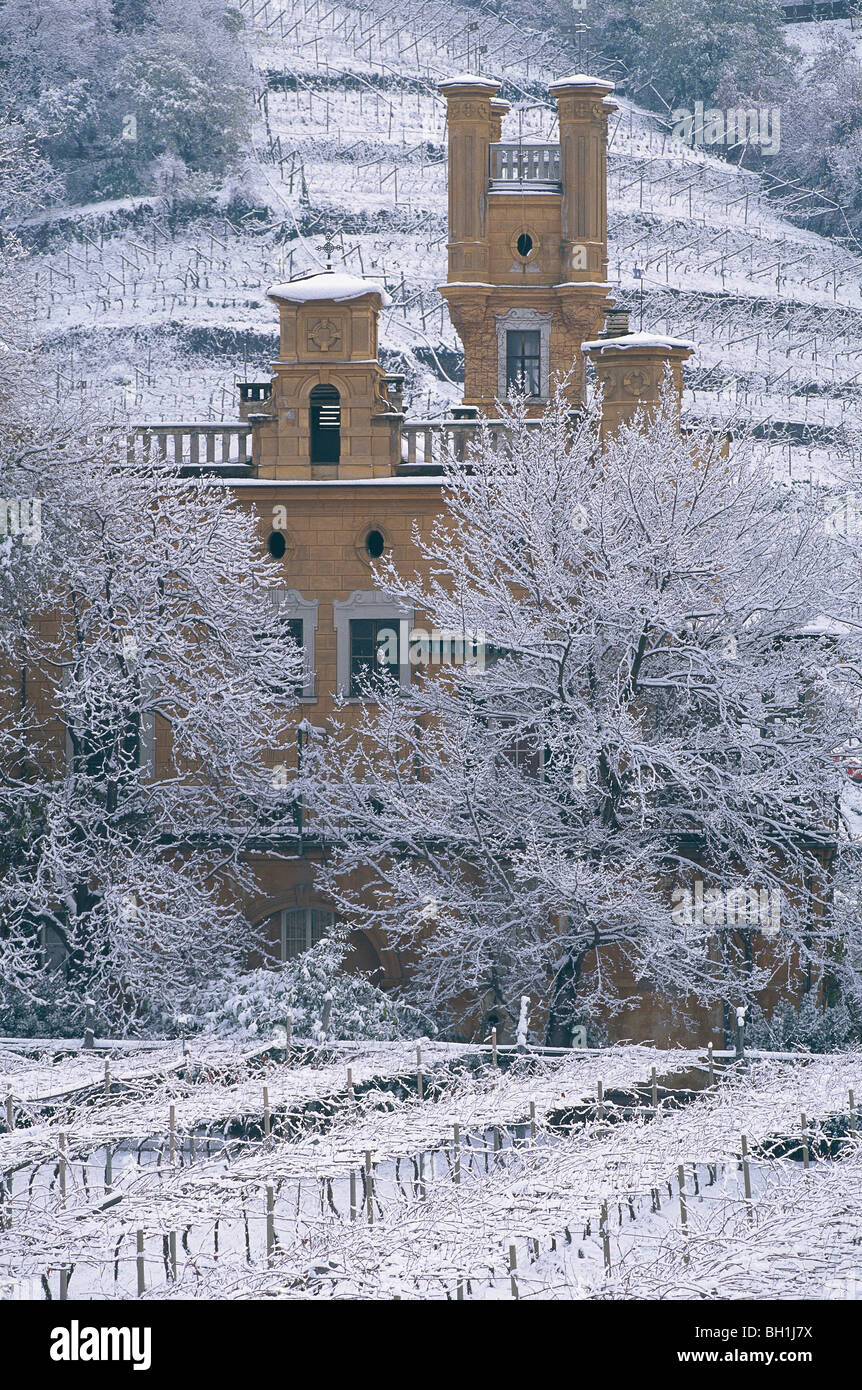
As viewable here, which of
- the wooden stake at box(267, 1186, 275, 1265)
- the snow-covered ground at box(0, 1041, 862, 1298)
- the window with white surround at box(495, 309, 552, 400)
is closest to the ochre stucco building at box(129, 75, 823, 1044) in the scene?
the snow-covered ground at box(0, 1041, 862, 1298)

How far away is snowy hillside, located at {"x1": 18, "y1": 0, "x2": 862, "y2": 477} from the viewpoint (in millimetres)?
97688

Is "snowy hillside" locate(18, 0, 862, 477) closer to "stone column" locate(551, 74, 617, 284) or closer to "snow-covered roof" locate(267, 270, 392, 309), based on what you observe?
"stone column" locate(551, 74, 617, 284)

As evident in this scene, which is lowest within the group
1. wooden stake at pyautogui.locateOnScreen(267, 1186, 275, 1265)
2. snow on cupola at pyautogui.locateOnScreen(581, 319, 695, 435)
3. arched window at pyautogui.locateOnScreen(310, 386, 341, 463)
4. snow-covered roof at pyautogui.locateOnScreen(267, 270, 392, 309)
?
wooden stake at pyautogui.locateOnScreen(267, 1186, 275, 1265)

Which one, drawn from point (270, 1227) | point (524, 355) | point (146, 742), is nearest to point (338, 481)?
point (146, 742)

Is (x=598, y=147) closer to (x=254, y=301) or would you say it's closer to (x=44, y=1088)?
(x=44, y=1088)

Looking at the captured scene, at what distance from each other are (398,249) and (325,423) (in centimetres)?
8356

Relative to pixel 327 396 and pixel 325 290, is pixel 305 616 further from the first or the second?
pixel 325 290

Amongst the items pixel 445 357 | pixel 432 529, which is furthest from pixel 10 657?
pixel 445 357

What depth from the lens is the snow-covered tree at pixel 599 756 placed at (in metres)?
28.0

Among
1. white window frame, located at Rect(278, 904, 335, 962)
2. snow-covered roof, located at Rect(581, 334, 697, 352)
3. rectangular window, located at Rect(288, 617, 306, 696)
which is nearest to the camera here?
white window frame, located at Rect(278, 904, 335, 962)

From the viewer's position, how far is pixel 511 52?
144m

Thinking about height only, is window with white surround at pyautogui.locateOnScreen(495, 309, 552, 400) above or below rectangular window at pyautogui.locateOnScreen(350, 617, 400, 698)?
above

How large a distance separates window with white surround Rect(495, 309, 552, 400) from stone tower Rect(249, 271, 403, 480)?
31.6ft

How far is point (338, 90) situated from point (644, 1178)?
438 feet
